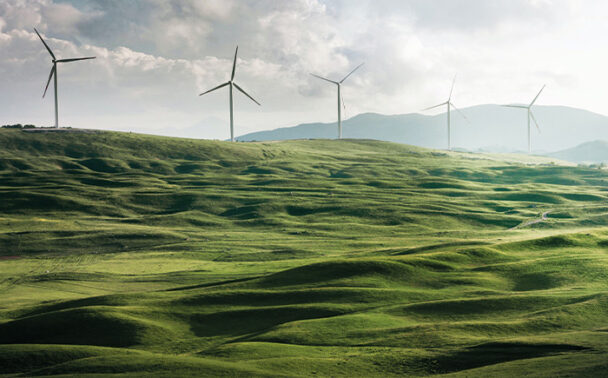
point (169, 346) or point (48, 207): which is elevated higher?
point (48, 207)

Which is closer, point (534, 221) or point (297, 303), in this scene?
point (297, 303)

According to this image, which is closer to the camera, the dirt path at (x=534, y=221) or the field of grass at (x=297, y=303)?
the field of grass at (x=297, y=303)

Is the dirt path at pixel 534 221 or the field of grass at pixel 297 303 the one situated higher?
the dirt path at pixel 534 221

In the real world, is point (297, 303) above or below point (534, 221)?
below

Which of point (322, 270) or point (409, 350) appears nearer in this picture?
point (409, 350)

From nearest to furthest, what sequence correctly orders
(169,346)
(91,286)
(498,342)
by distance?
1. (498,342)
2. (169,346)
3. (91,286)

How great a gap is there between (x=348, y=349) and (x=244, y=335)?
41.0 feet

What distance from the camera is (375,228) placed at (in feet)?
523

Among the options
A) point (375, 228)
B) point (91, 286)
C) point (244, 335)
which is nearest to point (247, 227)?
point (375, 228)

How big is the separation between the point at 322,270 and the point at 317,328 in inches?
977

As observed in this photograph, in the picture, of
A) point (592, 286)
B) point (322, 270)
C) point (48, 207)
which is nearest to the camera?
point (592, 286)

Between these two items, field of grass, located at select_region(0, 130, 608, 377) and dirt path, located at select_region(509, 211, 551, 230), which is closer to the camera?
field of grass, located at select_region(0, 130, 608, 377)

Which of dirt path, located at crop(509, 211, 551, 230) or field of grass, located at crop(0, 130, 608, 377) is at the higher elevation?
dirt path, located at crop(509, 211, 551, 230)

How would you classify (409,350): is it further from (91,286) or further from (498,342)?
(91,286)
